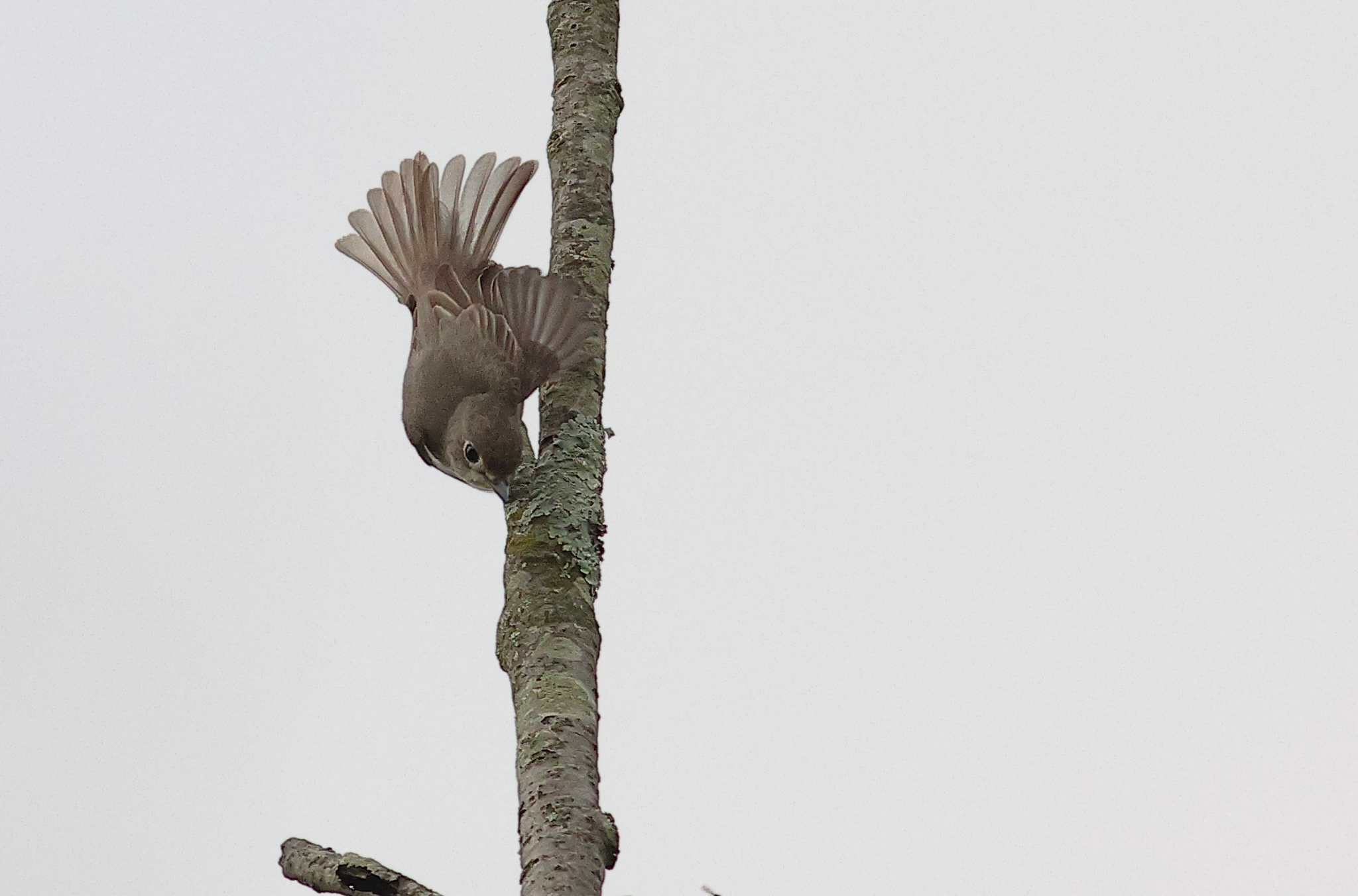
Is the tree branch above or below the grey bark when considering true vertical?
below

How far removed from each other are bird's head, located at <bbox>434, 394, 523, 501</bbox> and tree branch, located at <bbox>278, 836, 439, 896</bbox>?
1.64 meters

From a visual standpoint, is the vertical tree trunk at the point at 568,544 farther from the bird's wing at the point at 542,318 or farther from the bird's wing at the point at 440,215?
the bird's wing at the point at 440,215

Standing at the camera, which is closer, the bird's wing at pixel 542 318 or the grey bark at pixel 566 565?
the grey bark at pixel 566 565

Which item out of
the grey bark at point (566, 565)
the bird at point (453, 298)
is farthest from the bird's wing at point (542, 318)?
the bird at point (453, 298)

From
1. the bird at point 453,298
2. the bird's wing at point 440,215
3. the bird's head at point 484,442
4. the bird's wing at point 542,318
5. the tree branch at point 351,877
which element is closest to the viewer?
the tree branch at point 351,877

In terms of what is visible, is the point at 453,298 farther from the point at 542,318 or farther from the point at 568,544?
the point at 568,544

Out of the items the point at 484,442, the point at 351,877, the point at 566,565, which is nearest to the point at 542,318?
the point at 484,442

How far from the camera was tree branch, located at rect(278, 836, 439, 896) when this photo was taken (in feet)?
6.11

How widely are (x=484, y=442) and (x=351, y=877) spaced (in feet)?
6.57

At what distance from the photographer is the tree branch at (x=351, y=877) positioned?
1.86 m

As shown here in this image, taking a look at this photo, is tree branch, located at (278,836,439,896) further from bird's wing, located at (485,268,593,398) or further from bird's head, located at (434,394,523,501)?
bird's head, located at (434,394,523,501)

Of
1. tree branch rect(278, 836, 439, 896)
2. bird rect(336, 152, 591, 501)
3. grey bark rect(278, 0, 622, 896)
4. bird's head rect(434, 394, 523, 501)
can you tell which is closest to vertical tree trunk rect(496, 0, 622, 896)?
grey bark rect(278, 0, 622, 896)

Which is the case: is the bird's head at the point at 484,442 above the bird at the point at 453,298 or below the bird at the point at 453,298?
below

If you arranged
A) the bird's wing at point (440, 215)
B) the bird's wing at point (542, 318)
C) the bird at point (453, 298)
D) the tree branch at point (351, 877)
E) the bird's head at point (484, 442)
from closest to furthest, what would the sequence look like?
the tree branch at point (351, 877) → the bird's wing at point (542, 318) → the bird's head at point (484, 442) → the bird at point (453, 298) → the bird's wing at point (440, 215)
